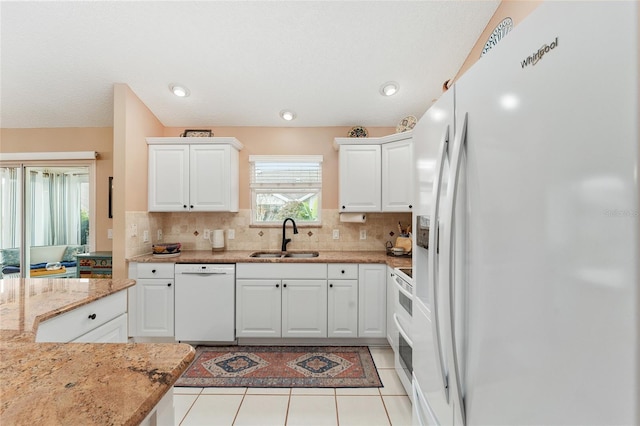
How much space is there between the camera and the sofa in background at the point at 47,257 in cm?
342

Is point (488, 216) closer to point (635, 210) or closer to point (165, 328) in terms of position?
point (635, 210)

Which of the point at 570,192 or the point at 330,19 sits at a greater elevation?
the point at 330,19

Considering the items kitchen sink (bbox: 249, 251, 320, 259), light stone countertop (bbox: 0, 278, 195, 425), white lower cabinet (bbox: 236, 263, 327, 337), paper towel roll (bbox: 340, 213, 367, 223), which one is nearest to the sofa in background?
kitchen sink (bbox: 249, 251, 320, 259)

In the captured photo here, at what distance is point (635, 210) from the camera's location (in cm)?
40

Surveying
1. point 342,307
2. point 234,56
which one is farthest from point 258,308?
Result: point 234,56

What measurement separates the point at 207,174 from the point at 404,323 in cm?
250

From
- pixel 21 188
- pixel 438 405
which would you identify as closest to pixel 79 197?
pixel 21 188

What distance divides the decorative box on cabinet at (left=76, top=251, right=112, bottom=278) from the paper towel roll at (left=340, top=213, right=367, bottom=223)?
2549mm

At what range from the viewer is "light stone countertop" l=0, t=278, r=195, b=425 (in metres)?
0.57

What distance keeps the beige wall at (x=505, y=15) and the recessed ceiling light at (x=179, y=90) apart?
8.89ft

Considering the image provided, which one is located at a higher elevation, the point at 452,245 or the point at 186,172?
the point at 186,172

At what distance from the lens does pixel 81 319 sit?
1401 mm

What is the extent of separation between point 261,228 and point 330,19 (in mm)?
2277

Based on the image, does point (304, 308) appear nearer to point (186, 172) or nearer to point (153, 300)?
point (153, 300)
